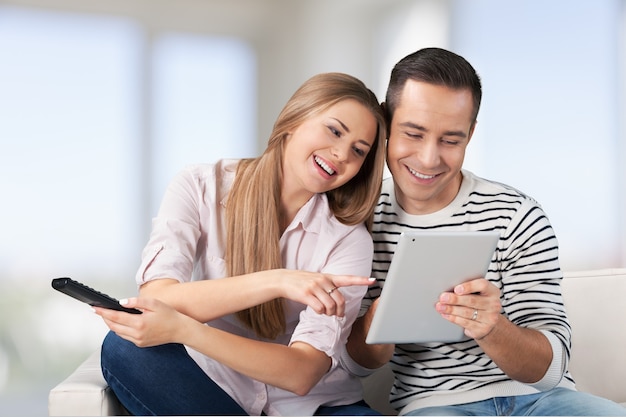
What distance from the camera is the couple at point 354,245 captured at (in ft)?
5.24

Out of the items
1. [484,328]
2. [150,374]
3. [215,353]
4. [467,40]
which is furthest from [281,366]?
[467,40]

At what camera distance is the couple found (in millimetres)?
1596

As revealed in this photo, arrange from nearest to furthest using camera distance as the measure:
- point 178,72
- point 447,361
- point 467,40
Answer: point 447,361 < point 467,40 < point 178,72

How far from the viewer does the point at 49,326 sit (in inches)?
172

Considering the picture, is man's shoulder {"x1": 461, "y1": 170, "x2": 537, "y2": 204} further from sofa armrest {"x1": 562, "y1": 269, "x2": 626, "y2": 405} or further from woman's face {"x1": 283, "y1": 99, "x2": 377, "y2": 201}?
sofa armrest {"x1": 562, "y1": 269, "x2": 626, "y2": 405}

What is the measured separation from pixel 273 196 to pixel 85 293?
524 millimetres

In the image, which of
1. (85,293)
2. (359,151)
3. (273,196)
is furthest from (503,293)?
(85,293)

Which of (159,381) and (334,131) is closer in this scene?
(159,381)

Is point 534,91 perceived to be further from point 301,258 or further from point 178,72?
point 301,258

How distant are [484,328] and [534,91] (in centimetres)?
310

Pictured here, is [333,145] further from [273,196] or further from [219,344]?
[219,344]

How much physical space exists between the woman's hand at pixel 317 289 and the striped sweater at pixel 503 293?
365 mm

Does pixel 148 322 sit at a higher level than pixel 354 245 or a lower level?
lower

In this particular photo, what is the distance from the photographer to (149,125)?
180 inches
